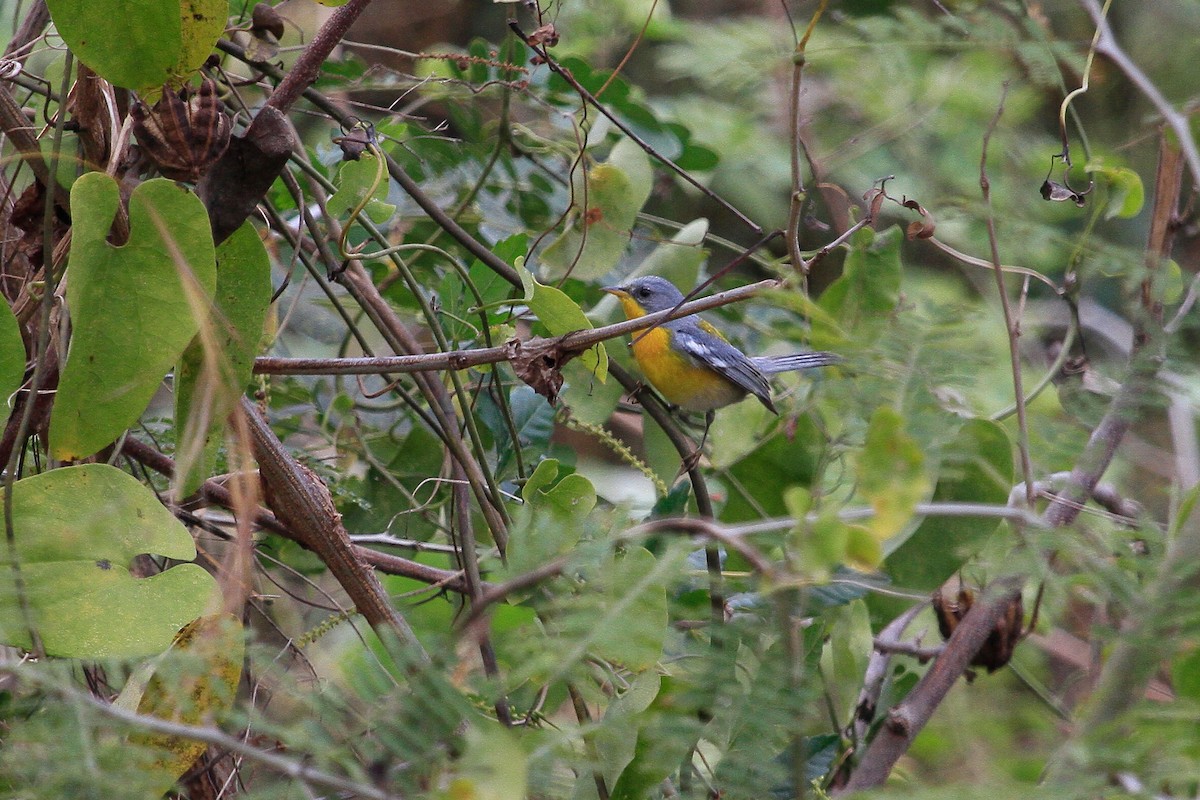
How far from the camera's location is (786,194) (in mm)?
4836

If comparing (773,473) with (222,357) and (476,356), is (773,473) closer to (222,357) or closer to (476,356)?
(476,356)

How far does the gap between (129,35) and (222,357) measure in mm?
358

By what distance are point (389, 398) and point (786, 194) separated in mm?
3240

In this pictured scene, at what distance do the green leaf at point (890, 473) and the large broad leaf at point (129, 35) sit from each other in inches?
35.2

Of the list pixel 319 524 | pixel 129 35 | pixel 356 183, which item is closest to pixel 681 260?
pixel 356 183

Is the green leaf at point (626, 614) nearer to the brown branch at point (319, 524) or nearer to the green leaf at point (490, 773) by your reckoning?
the green leaf at point (490, 773)

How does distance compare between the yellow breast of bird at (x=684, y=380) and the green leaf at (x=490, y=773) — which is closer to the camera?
the green leaf at (x=490, y=773)

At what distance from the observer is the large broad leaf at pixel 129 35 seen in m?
1.08

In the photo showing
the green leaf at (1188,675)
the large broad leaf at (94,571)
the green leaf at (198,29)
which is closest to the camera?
the green leaf at (1188,675)

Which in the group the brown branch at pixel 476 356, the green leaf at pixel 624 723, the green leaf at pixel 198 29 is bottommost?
the green leaf at pixel 624 723

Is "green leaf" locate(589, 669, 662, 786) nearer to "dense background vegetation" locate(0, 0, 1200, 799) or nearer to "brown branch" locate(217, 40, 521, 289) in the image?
"dense background vegetation" locate(0, 0, 1200, 799)

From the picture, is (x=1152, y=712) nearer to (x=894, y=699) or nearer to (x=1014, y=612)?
(x=1014, y=612)

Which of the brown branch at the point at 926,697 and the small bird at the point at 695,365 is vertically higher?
the brown branch at the point at 926,697

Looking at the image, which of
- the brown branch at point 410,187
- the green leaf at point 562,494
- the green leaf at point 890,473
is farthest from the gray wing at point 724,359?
the green leaf at point 890,473
